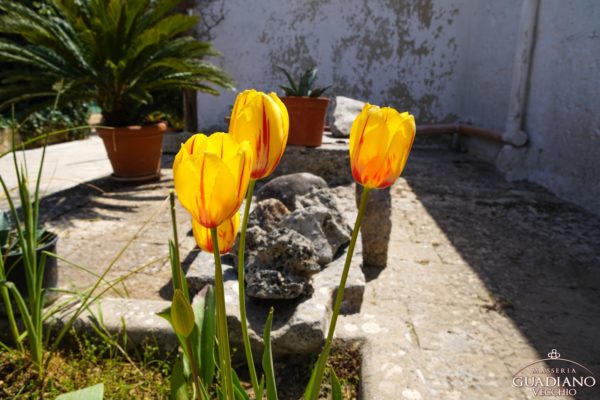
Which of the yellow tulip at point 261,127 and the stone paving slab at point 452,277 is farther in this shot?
the stone paving slab at point 452,277

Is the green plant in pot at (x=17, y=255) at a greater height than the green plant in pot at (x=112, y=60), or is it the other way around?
the green plant in pot at (x=112, y=60)

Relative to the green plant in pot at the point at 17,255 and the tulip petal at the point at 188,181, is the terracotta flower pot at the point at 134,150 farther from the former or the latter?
the tulip petal at the point at 188,181

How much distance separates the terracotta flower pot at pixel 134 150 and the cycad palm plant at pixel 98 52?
0.28m

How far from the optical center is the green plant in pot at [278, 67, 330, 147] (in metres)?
3.93

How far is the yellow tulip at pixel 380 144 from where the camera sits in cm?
68

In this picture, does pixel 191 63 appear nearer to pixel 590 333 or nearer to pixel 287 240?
pixel 287 240

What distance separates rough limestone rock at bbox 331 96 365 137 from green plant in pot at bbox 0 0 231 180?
121 centimetres

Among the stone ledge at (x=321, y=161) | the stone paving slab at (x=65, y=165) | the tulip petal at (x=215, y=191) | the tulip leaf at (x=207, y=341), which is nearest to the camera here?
the tulip petal at (x=215, y=191)

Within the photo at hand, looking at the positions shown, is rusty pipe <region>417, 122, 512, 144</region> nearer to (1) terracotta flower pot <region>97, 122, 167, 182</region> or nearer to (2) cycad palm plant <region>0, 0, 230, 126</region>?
(2) cycad palm plant <region>0, 0, 230, 126</region>

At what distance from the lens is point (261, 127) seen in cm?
69

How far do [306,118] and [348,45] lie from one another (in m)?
3.84

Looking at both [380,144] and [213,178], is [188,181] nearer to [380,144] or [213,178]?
[213,178]

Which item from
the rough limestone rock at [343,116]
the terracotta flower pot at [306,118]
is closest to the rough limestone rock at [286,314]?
the terracotta flower pot at [306,118]

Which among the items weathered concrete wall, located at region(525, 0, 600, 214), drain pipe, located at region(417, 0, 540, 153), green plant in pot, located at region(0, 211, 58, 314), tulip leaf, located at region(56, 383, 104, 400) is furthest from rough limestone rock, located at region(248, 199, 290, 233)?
drain pipe, located at region(417, 0, 540, 153)
